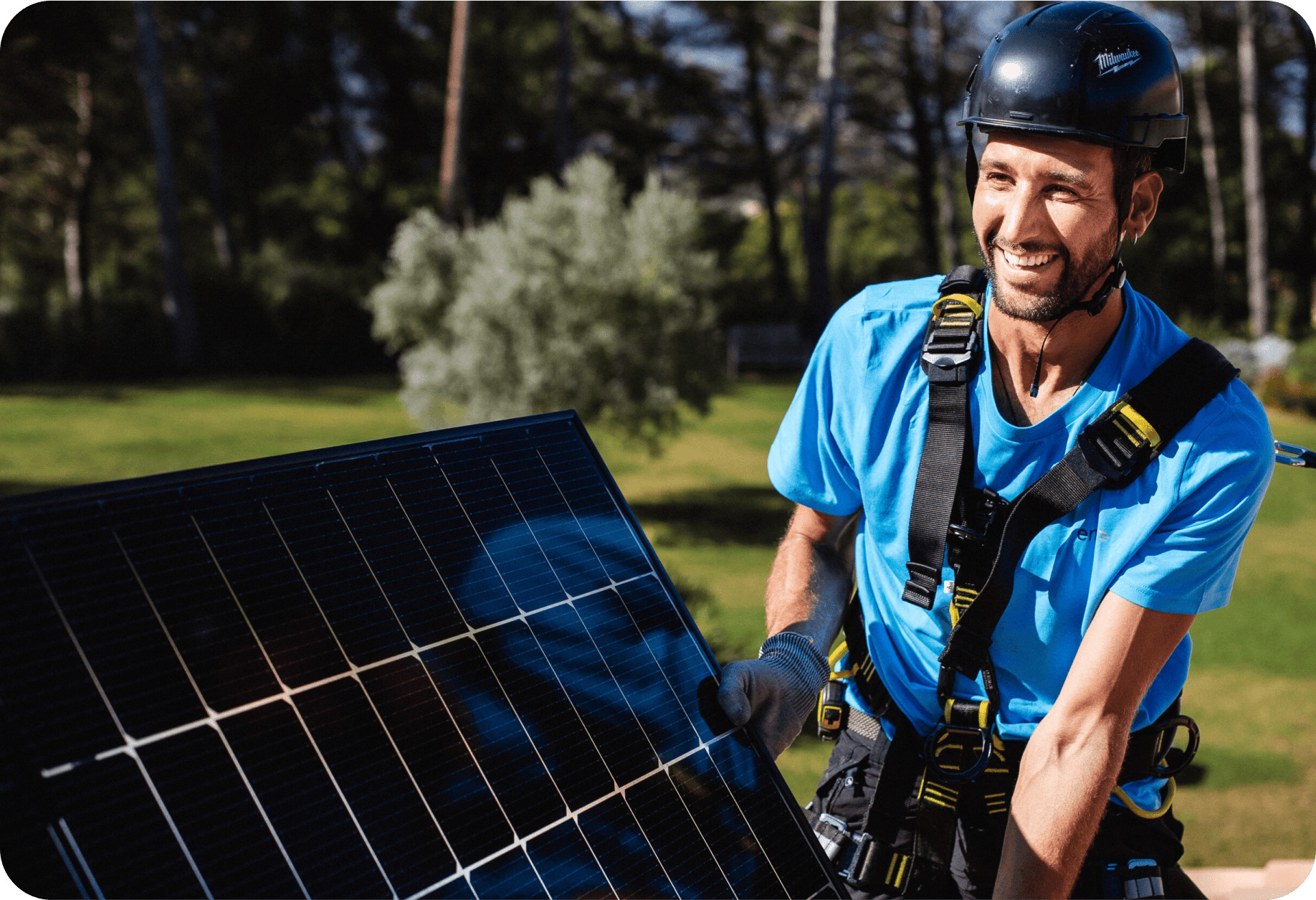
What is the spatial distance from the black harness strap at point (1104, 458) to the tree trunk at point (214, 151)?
38.8 metres

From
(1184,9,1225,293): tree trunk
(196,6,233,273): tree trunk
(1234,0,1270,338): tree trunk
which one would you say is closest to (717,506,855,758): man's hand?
(1234,0,1270,338): tree trunk

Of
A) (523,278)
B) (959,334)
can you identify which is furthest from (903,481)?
(523,278)

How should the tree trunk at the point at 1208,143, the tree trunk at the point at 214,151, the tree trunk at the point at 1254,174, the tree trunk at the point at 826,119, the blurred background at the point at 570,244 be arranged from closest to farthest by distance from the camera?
the blurred background at the point at 570,244 < the tree trunk at the point at 826,119 < the tree trunk at the point at 1254,174 < the tree trunk at the point at 1208,143 < the tree trunk at the point at 214,151

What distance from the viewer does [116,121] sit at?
116 ft

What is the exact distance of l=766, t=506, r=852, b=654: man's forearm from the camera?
328 centimetres

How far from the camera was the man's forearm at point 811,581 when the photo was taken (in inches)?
129

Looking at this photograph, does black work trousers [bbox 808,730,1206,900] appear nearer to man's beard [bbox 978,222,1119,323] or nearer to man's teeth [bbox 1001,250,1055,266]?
man's beard [bbox 978,222,1119,323]

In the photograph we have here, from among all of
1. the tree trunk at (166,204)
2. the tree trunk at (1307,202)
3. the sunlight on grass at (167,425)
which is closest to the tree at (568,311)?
the sunlight on grass at (167,425)

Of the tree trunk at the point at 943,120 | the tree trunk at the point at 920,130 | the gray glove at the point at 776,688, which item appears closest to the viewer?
the gray glove at the point at 776,688

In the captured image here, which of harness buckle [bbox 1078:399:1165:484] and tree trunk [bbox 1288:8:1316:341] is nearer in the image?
harness buckle [bbox 1078:399:1165:484]

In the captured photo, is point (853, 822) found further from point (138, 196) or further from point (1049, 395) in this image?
point (138, 196)

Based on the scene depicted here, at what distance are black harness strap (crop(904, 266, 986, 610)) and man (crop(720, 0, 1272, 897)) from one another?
0.04 feet

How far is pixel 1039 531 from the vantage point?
2.77 meters

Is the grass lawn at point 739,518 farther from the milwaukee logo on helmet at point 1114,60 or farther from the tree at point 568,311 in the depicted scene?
the milwaukee logo on helmet at point 1114,60
